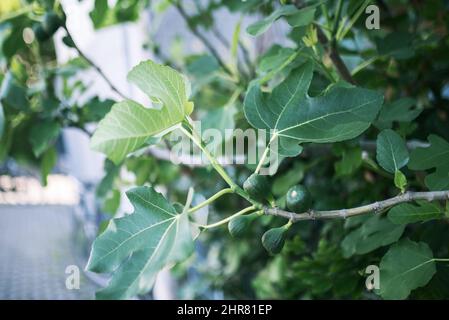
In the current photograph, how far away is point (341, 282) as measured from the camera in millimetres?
817

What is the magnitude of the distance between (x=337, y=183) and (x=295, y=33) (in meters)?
0.69

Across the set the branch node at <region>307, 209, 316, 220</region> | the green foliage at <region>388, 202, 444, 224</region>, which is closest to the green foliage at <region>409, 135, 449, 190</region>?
the green foliage at <region>388, 202, 444, 224</region>

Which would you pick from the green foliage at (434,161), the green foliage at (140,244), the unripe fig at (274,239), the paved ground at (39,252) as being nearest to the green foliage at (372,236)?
the green foliage at (434,161)

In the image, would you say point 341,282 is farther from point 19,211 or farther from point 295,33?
point 19,211

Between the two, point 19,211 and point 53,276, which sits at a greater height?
point 19,211

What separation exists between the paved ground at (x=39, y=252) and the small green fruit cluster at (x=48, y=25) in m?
0.52

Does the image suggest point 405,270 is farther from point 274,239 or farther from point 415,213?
point 274,239

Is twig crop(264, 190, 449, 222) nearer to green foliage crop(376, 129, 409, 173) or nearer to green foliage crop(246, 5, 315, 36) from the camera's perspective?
green foliage crop(376, 129, 409, 173)

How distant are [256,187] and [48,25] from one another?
0.57m

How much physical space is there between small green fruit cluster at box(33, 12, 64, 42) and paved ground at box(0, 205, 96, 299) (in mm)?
521

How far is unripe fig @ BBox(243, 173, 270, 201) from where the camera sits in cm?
53

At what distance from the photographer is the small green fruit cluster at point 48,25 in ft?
2.74

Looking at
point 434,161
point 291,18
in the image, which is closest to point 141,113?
point 291,18

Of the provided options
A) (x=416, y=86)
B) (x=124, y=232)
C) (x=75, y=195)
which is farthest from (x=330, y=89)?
(x=75, y=195)
